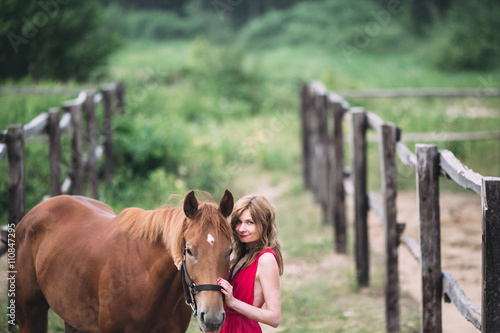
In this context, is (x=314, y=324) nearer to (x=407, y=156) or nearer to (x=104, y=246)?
(x=407, y=156)

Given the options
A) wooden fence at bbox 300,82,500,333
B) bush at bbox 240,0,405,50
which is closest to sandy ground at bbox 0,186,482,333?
wooden fence at bbox 300,82,500,333

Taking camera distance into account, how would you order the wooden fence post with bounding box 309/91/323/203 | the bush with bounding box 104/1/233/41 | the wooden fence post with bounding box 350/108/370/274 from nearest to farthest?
the wooden fence post with bounding box 350/108/370/274
the wooden fence post with bounding box 309/91/323/203
the bush with bounding box 104/1/233/41

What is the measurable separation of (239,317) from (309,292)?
279cm

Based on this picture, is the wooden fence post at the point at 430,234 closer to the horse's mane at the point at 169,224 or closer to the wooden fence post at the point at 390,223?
the wooden fence post at the point at 390,223

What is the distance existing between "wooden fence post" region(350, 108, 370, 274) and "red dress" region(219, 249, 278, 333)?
9.34 ft

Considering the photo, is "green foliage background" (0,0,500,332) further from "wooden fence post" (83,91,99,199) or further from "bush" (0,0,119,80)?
"wooden fence post" (83,91,99,199)

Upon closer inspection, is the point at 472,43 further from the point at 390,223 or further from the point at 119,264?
the point at 119,264

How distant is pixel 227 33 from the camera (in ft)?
79.1

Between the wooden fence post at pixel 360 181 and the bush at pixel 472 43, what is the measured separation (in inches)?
684

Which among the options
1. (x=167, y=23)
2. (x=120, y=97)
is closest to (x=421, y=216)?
(x=120, y=97)

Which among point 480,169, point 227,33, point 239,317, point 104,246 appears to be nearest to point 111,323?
point 104,246

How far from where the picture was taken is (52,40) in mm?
12992

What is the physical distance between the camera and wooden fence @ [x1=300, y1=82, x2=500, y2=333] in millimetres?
2361

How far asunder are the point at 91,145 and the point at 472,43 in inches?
723
